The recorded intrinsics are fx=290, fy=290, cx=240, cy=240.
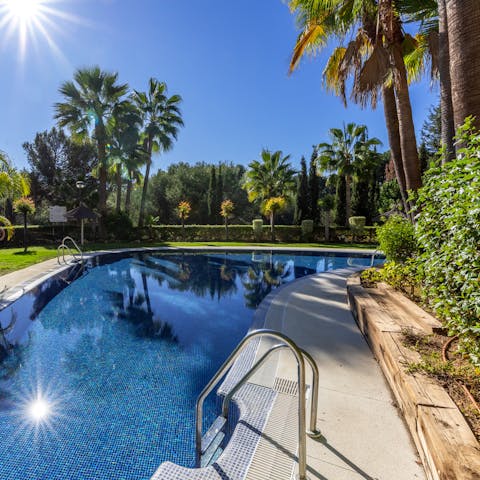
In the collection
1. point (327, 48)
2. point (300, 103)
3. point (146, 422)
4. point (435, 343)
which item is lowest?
point (146, 422)

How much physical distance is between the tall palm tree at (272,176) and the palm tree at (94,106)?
952cm

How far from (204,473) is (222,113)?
852 inches

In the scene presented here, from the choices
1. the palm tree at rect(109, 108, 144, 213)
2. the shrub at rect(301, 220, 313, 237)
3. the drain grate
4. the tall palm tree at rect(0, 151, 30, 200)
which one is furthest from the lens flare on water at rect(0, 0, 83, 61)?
the shrub at rect(301, 220, 313, 237)

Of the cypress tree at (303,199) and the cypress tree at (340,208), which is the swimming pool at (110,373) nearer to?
the cypress tree at (340,208)

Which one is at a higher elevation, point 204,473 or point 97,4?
point 97,4

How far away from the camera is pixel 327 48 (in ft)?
26.3

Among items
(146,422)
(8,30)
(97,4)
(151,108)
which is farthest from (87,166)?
(146,422)

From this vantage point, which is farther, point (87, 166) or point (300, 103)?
point (87, 166)

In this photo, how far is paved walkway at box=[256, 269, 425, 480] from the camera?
1.94 meters

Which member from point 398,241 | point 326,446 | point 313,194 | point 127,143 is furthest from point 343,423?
point 313,194

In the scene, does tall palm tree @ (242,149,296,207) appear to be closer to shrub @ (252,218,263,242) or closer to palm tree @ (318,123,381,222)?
shrub @ (252,218,263,242)

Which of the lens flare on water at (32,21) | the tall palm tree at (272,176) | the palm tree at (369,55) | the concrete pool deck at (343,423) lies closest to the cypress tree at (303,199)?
the tall palm tree at (272,176)

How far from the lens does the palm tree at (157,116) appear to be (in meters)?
19.4

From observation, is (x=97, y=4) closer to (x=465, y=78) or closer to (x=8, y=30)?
(x=8, y=30)
